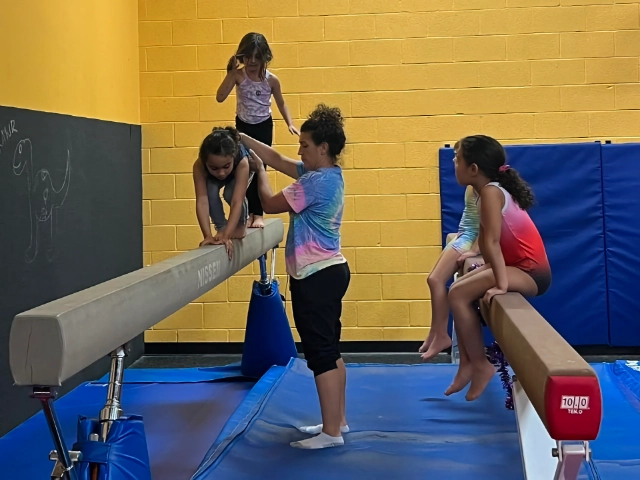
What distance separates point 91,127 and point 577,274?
12.8ft

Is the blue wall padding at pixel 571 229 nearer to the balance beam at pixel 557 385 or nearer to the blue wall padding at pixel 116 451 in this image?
the balance beam at pixel 557 385

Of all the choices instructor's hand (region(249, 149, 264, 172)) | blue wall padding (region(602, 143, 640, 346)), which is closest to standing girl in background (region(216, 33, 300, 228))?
instructor's hand (region(249, 149, 264, 172))

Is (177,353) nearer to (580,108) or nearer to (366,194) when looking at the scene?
(366,194)

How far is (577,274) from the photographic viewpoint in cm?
639

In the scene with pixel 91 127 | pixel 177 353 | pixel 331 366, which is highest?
pixel 91 127

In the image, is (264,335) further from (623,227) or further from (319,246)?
(623,227)

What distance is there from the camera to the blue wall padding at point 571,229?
637cm

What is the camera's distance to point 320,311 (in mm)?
3783

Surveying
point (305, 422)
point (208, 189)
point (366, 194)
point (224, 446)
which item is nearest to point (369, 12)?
point (366, 194)

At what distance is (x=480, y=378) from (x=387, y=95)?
3.14 m

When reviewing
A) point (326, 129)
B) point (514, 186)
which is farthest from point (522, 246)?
point (326, 129)

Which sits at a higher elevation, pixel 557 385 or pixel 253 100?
pixel 253 100

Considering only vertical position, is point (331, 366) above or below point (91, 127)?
below

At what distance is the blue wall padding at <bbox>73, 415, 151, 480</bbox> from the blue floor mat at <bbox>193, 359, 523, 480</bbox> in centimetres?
109
